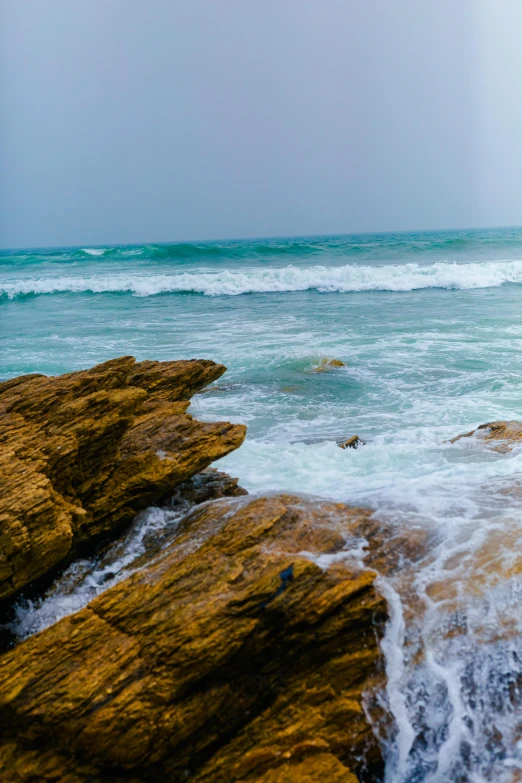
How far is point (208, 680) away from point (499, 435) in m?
6.89

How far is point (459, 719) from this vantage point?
3.88 m

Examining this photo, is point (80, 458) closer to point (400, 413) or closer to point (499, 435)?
point (499, 435)

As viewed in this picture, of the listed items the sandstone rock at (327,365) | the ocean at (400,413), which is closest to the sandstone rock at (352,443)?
the ocean at (400,413)

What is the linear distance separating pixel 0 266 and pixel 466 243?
49.4 metres

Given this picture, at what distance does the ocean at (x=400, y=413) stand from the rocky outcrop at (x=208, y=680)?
418mm

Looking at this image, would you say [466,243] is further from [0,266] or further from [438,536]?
[438,536]

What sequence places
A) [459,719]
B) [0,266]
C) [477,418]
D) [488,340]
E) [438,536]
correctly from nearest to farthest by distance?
[459,719] < [438,536] < [477,418] < [488,340] < [0,266]

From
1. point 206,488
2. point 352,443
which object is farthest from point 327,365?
point 206,488

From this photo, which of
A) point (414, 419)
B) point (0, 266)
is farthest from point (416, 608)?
point (0, 266)

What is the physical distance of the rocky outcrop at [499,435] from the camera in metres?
8.59

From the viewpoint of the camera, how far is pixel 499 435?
9086mm

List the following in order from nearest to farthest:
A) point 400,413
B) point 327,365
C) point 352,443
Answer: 1. point 352,443
2. point 400,413
3. point 327,365

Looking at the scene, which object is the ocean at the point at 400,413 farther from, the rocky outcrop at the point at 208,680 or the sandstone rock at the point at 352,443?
the rocky outcrop at the point at 208,680

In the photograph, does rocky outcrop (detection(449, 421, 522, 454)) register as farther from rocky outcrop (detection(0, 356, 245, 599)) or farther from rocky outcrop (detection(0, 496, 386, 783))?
rocky outcrop (detection(0, 496, 386, 783))
